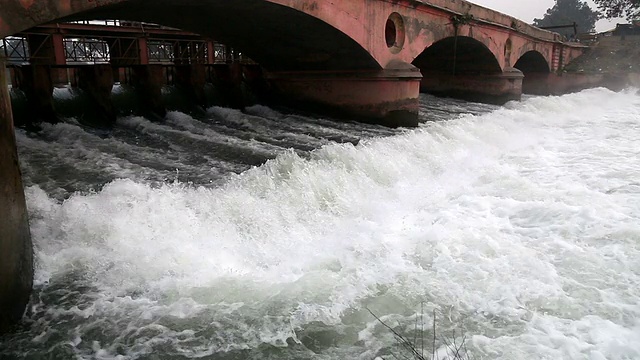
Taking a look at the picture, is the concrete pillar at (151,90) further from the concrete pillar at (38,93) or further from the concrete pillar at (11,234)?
the concrete pillar at (11,234)

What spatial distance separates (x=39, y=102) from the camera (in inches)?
347

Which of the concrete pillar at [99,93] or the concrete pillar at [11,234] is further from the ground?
the concrete pillar at [99,93]

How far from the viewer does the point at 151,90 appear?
10406mm

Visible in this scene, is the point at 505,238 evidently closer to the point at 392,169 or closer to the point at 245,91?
the point at 392,169

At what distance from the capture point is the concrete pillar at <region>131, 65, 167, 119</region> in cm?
1031

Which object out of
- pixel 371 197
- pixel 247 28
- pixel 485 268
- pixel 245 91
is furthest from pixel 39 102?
pixel 485 268

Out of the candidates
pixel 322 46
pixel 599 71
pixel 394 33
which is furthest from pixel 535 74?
pixel 322 46

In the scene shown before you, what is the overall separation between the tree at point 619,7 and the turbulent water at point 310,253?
51775 millimetres

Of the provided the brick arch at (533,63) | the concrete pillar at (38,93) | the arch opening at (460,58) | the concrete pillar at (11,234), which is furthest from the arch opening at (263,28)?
the brick arch at (533,63)

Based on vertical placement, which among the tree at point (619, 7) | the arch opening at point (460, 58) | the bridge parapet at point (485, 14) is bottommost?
the arch opening at point (460, 58)

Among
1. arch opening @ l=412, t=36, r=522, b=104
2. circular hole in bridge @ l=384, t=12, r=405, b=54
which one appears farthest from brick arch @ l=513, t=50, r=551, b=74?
circular hole in bridge @ l=384, t=12, r=405, b=54

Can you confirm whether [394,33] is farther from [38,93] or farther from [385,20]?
[38,93]

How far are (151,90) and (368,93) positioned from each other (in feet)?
17.3

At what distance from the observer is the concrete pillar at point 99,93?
9.47 metres
